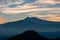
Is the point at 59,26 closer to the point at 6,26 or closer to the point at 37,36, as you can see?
the point at 37,36

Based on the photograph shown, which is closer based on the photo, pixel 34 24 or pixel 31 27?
pixel 31 27

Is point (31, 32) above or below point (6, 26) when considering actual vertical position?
below

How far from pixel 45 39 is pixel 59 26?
197 inches

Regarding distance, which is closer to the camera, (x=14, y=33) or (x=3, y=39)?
(x=3, y=39)

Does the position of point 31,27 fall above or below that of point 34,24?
above

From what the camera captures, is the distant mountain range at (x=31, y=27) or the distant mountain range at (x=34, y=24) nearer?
the distant mountain range at (x=31, y=27)

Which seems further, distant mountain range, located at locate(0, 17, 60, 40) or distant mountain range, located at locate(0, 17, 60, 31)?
distant mountain range, located at locate(0, 17, 60, 31)

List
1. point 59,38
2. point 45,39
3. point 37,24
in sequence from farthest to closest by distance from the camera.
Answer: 1. point 37,24
2. point 45,39
3. point 59,38

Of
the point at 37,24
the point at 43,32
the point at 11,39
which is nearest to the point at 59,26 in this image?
the point at 43,32

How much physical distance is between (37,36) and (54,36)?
18.5 feet

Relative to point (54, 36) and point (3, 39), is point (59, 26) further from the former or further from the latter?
point (3, 39)

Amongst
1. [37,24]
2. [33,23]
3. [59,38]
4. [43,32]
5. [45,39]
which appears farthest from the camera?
[33,23]

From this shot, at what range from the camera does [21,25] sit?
46.4 m

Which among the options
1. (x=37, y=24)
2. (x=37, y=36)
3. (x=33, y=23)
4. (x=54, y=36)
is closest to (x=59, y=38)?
(x=54, y=36)
